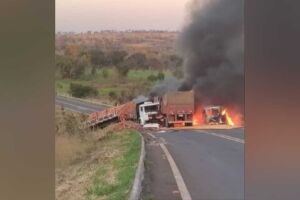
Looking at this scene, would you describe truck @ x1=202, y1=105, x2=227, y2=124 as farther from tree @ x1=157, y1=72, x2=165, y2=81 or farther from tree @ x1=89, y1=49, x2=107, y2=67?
tree @ x1=89, y1=49, x2=107, y2=67

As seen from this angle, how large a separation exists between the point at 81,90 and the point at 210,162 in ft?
2.22

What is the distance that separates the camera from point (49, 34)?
240 centimetres

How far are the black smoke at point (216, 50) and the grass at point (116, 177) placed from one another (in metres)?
0.41

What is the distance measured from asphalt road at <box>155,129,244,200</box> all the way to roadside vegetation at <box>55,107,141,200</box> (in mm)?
217

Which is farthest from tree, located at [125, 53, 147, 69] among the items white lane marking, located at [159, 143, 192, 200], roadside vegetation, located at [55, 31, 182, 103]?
white lane marking, located at [159, 143, 192, 200]

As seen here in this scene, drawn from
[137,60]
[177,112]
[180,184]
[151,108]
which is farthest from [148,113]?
[180,184]

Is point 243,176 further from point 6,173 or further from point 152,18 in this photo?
point 6,173

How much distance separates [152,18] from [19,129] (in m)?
0.78

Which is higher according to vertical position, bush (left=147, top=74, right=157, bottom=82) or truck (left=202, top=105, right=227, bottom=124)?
bush (left=147, top=74, right=157, bottom=82)

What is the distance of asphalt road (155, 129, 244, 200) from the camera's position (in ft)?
7.87

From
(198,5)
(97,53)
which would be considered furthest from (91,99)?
(198,5)

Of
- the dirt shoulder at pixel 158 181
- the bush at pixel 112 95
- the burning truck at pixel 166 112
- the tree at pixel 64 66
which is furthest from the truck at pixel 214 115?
the tree at pixel 64 66

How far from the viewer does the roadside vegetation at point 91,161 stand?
2.37 metres

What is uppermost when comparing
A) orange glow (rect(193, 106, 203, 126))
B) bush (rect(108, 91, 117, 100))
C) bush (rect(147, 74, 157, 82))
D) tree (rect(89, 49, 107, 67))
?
tree (rect(89, 49, 107, 67))
